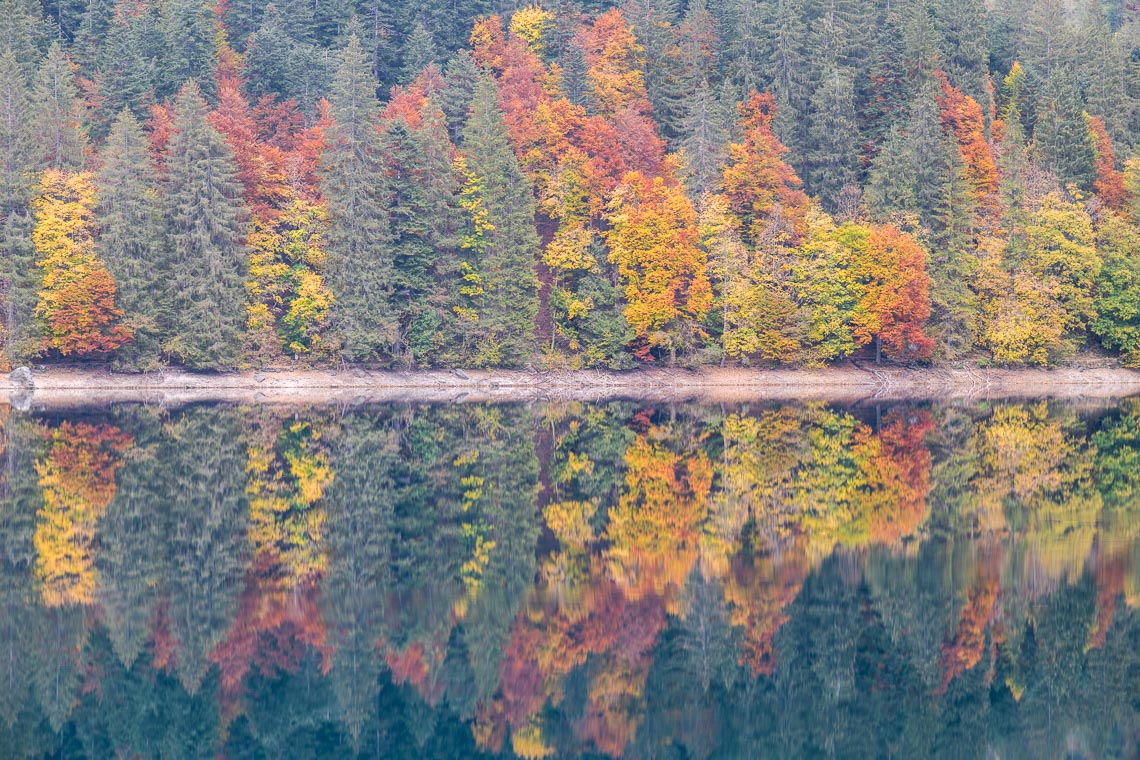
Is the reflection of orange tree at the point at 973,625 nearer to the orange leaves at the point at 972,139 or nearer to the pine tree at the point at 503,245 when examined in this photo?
the pine tree at the point at 503,245

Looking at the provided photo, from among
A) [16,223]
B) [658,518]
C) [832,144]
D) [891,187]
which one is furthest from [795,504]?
[832,144]

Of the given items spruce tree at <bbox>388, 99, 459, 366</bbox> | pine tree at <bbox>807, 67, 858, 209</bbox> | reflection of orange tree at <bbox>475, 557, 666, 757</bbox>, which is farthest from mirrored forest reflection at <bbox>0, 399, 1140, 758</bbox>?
pine tree at <bbox>807, 67, 858, 209</bbox>

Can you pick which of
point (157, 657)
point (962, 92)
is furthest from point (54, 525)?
point (962, 92)

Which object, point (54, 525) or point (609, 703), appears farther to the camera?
point (54, 525)

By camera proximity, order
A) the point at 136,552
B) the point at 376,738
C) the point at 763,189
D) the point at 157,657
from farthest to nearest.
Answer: the point at 763,189
the point at 136,552
the point at 157,657
the point at 376,738

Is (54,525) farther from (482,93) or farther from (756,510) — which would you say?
(482,93)

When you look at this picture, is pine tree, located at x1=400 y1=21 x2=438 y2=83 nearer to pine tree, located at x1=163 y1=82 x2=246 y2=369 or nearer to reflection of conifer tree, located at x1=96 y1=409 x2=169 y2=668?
pine tree, located at x1=163 y1=82 x2=246 y2=369

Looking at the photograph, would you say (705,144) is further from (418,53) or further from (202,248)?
(202,248)
